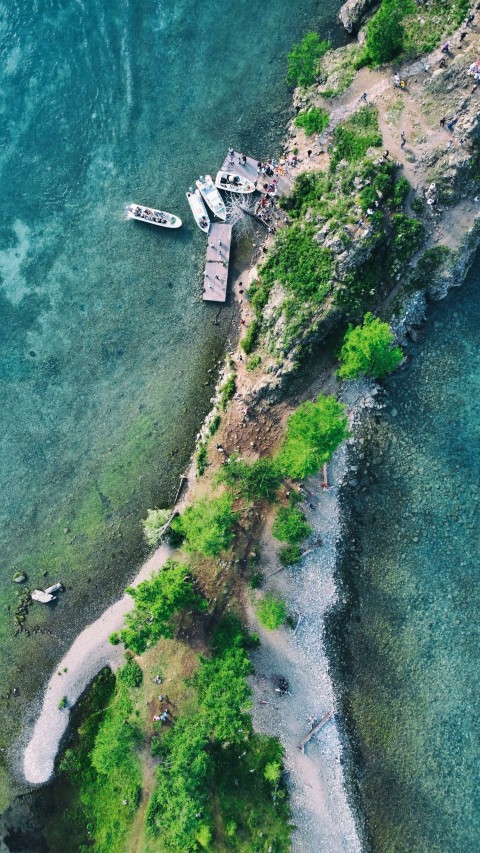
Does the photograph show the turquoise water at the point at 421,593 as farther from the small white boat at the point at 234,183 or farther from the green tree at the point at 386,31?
the green tree at the point at 386,31

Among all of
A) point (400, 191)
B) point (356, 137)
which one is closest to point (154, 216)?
point (356, 137)

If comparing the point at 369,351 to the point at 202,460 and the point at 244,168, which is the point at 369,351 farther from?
the point at 244,168

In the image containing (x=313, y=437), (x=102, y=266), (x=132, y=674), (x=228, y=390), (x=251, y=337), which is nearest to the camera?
(x=313, y=437)

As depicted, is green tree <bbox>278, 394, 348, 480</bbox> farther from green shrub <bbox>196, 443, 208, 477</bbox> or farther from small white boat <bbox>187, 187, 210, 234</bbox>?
small white boat <bbox>187, 187, 210, 234</bbox>

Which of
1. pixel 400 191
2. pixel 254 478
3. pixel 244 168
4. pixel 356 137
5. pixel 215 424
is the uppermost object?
pixel 356 137

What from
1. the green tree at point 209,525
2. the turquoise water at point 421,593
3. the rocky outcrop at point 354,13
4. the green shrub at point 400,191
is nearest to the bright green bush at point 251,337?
the turquoise water at point 421,593

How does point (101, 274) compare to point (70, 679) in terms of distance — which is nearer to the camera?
point (70, 679)

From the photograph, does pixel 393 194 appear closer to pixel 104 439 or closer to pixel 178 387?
pixel 178 387

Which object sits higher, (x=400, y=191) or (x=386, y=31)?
(x=386, y=31)
